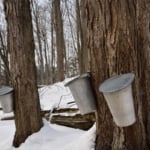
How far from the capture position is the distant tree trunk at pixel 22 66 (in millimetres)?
4230

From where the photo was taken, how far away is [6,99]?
3861 mm

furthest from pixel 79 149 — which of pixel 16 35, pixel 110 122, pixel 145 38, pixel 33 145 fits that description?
pixel 16 35

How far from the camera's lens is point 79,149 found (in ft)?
10.5

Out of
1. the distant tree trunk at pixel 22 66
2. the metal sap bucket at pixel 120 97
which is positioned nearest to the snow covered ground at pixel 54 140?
the distant tree trunk at pixel 22 66

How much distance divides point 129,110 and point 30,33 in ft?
8.24

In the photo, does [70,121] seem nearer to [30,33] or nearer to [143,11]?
[30,33]

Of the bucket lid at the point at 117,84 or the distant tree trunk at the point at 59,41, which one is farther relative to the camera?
the distant tree trunk at the point at 59,41

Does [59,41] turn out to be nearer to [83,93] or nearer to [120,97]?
[83,93]

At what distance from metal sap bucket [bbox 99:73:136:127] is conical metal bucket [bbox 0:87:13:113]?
1.84 metres

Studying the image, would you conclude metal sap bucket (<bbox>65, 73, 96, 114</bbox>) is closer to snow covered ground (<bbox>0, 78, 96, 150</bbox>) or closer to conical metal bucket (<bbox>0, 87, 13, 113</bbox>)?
snow covered ground (<bbox>0, 78, 96, 150</bbox>)

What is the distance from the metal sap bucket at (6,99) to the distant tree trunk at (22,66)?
231mm

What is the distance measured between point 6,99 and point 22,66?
24.0 inches

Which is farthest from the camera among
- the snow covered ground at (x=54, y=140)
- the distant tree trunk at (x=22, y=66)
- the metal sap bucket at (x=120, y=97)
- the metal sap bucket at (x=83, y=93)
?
the distant tree trunk at (x=22, y=66)

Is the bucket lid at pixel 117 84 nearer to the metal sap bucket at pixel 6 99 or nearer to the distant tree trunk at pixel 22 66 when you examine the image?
the metal sap bucket at pixel 6 99
